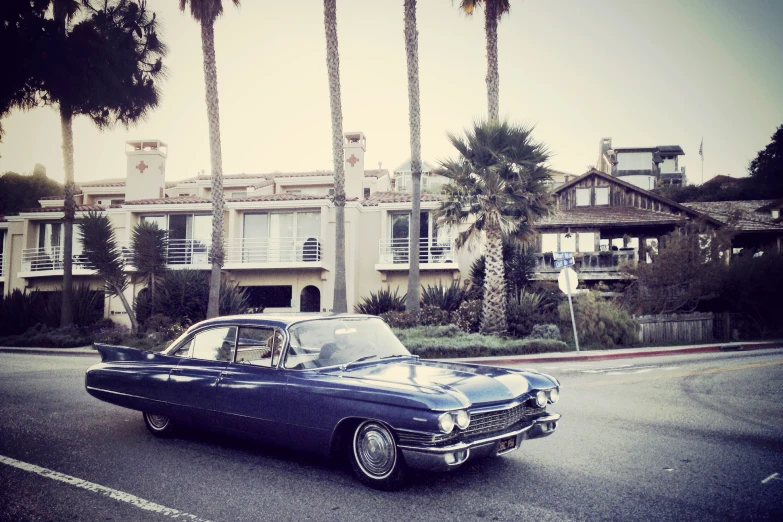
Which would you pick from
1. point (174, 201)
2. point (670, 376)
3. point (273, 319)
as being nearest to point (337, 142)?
point (174, 201)

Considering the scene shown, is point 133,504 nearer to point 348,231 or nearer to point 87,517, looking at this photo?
point 87,517

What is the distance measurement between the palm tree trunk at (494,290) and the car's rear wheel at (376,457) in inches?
545

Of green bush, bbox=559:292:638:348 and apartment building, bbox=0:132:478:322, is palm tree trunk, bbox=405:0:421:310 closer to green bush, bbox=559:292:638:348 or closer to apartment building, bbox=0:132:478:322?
apartment building, bbox=0:132:478:322

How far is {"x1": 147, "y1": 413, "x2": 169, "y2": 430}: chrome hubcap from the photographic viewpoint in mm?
6039

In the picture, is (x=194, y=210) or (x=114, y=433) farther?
(x=194, y=210)

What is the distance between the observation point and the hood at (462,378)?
4312mm

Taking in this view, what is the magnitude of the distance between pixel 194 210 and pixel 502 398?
2500 centimetres

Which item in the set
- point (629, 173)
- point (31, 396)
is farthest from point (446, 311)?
point (629, 173)

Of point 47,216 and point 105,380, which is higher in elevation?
point 47,216

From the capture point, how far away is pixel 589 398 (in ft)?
27.9

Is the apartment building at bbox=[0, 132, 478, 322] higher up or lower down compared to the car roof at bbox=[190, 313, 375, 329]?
higher up

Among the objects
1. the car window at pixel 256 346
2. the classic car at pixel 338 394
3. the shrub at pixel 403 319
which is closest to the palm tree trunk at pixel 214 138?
the shrub at pixel 403 319

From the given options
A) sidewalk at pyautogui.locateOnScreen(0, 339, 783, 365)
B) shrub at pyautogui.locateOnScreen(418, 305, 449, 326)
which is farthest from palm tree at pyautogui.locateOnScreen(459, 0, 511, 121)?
sidewalk at pyautogui.locateOnScreen(0, 339, 783, 365)

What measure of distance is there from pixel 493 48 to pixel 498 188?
617 centimetres
